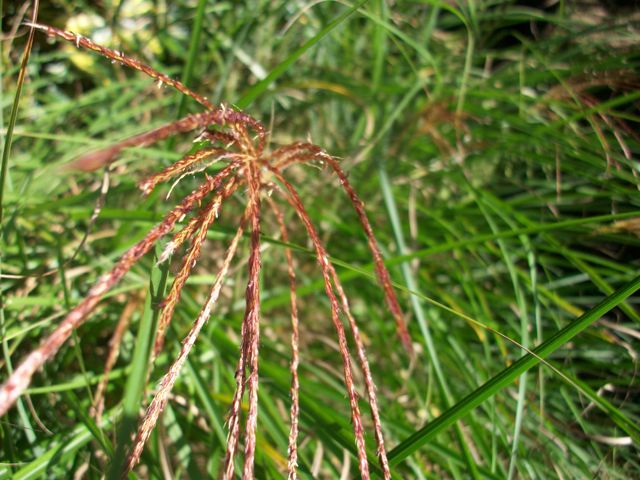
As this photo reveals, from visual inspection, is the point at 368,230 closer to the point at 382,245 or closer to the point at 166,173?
the point at 166,173

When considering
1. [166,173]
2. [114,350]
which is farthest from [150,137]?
[114,350]

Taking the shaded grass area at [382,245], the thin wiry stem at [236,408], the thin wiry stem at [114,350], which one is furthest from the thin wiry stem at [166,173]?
the thin wiry stem at [114,350]

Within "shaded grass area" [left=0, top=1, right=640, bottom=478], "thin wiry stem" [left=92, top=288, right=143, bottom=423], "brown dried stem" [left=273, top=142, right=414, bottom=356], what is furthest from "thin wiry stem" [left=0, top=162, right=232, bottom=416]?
"thin wiry stem" [left=92, top=288, right=143, bottom=423]

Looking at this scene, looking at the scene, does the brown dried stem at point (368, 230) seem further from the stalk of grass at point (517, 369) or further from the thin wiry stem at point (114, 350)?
the thin wiry stem at point (114, 350)

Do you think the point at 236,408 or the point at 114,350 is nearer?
the point at 236,408

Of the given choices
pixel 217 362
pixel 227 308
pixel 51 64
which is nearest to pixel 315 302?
pixel 227 308
